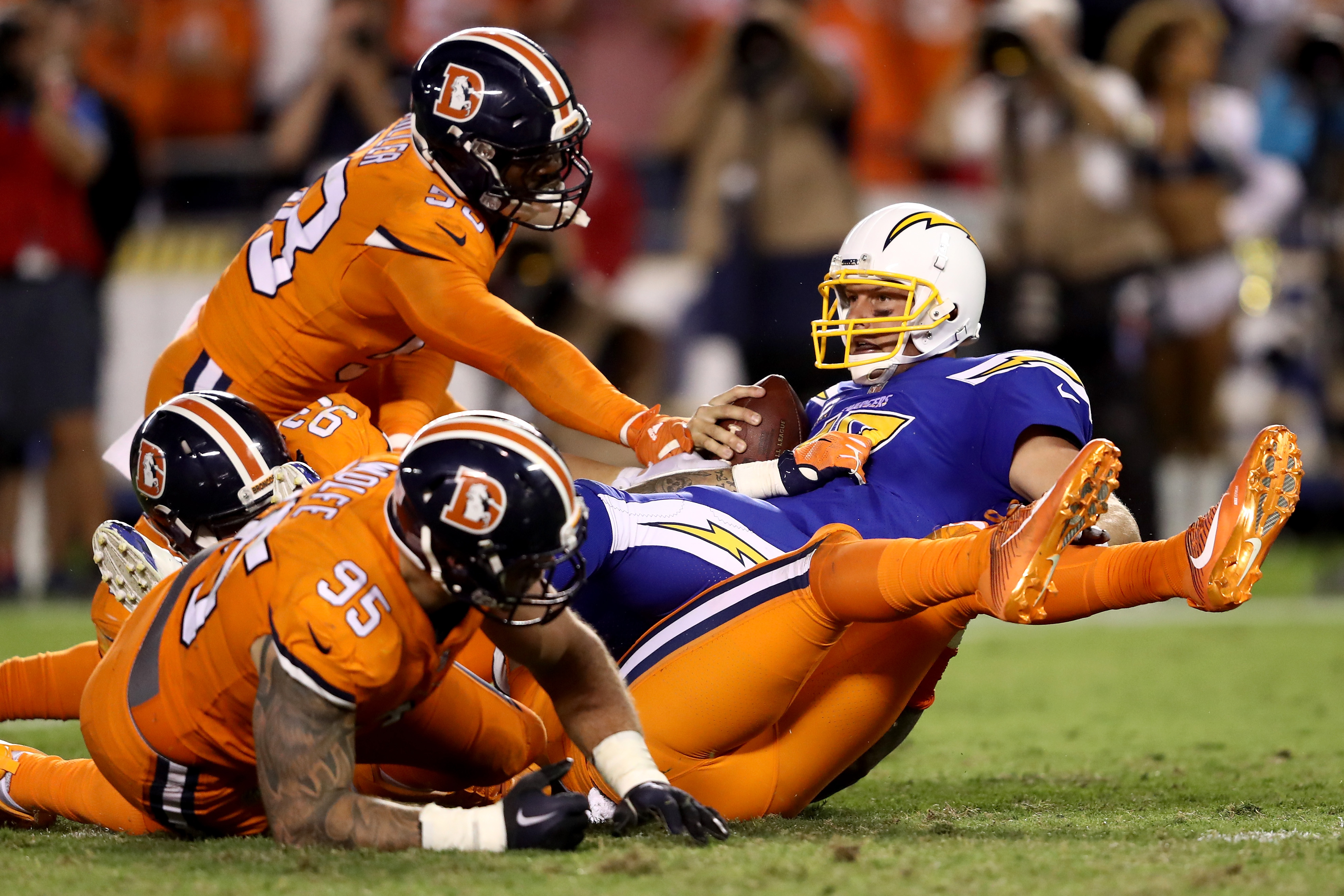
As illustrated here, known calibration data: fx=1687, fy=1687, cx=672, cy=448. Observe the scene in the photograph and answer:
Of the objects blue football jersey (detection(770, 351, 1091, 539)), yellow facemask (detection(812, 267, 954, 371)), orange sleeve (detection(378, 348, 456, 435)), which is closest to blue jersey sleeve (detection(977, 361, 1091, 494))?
blue football jersey (detection(770, 351, 1091, 539))

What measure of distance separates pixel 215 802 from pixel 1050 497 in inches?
72.6

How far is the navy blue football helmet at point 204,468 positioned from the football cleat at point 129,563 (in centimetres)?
9

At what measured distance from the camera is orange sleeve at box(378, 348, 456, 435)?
16.3ft

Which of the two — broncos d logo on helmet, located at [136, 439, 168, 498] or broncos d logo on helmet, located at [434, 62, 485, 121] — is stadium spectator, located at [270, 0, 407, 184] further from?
broncos d logo on helmet, located at [136, 439, 168, 498]

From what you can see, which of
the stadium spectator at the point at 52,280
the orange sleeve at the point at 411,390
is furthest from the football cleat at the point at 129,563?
the stadium spectator at the point at 52,280

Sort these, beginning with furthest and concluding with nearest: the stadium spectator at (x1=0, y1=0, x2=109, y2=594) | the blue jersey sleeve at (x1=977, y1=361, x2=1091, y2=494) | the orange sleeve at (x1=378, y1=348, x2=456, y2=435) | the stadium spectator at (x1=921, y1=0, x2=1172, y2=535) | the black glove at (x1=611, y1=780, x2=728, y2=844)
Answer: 1. the stadium spectator at (x1=0, y1=0, x2=109, y2=594)
2. the stadium spectator at (x1=921, y1=0, x2=1172, y2=535)
3. the orange sleeve at (x1=378, y1=348, x2=456, y2=435)
4. the blue jersey sleeve at (x1=977, y1=361, x2=1091, y2=494)
5. the black glove at (x1=611, y1=780, x2=728, y2=844)

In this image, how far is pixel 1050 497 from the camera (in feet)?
11.4

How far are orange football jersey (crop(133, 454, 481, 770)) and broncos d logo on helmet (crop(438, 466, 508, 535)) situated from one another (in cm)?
21

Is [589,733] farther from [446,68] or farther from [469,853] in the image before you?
[446,68]

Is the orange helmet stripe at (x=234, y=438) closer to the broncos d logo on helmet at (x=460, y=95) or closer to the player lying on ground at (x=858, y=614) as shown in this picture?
the player lying on ground at (x=858, y=614)

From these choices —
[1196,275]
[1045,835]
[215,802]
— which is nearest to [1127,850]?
[1045,835]

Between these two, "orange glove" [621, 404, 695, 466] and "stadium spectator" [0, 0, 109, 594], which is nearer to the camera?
"orange glove" [621, 404, 695, 466]

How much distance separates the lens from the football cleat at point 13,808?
3.86 m

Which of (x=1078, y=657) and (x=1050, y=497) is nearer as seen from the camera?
(x=1050, y=497)
